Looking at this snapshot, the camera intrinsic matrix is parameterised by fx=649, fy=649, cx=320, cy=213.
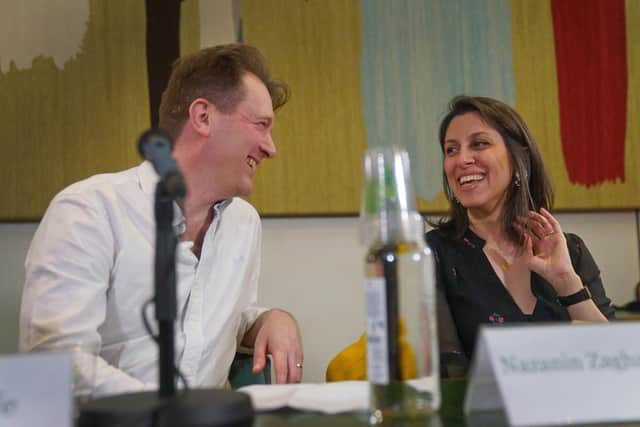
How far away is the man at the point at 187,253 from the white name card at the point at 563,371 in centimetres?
54

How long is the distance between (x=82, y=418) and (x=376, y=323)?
313 millimetres

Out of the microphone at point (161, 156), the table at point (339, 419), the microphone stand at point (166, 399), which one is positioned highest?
the microphone at point (161, 156)

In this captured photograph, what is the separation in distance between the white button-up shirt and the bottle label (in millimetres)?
455

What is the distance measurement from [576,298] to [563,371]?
1.04 meters

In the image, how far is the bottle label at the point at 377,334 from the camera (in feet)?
2.31

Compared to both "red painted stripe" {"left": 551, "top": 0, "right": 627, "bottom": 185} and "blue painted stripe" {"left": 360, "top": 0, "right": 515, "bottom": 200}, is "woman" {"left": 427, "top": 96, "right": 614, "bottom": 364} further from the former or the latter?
"red painted stripe" {"left": 551, "top": 0, "right": 627, "bottom": 185}

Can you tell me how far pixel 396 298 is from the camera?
0.72 meters

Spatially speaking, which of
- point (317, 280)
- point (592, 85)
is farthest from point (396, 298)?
point (592, 85)

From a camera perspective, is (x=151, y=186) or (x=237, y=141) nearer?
(x=151, y=186)

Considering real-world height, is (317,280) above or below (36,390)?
below

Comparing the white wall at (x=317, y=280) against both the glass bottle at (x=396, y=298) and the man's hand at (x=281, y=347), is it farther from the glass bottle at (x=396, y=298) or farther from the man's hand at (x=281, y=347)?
the glass bottle at (x=396, y=298)

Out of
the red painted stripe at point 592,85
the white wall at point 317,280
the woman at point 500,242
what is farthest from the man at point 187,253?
the red painted stripe at point 592,85

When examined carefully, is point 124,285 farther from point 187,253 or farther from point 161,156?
point 161,156

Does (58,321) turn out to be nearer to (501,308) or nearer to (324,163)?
(501,308)
